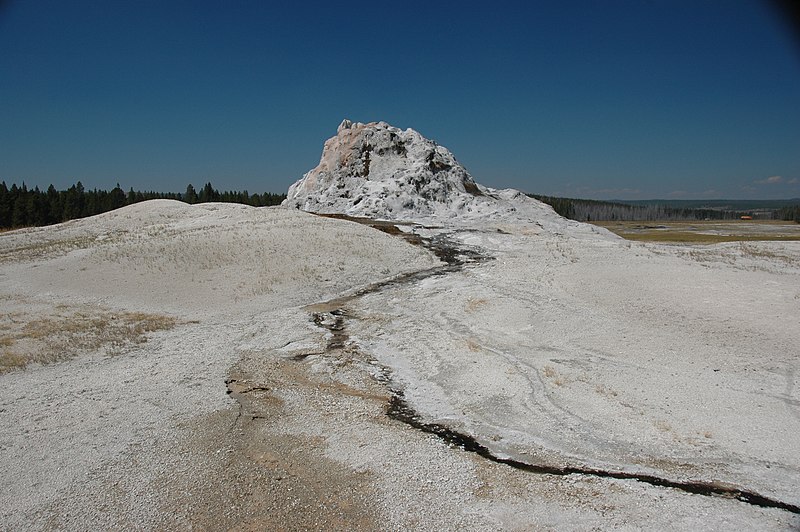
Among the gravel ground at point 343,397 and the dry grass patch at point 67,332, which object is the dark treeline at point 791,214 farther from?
the dry grass patch at point 67,332

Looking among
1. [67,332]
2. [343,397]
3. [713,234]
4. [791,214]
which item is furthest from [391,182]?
[791,214]

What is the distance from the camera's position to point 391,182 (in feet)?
151

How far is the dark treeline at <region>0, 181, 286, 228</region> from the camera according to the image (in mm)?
65875

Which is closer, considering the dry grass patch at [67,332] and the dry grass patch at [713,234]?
the dry grass patch at [67,332]

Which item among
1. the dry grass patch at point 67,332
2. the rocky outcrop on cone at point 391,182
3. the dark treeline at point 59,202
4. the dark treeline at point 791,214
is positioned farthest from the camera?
the dark treeline at point 791,214

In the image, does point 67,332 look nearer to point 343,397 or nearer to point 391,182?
point 343,397

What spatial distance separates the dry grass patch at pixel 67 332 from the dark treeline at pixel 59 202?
212ft

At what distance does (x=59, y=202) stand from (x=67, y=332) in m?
77.0

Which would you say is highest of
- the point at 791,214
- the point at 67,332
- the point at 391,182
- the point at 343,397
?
the point at 391,182

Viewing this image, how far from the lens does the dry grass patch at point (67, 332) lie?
1224 cm

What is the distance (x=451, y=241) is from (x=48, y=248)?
25772 millimetres

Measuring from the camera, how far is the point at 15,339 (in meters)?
13.3

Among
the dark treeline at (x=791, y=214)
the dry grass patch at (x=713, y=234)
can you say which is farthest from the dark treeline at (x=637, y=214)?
the dry grass patch at (x=713, y=234)

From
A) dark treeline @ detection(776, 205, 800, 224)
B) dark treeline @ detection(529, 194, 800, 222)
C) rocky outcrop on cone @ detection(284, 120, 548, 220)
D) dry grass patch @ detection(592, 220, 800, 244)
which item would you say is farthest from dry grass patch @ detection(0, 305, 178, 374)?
dark treeline @ detection(776, 205, 800, 224)
